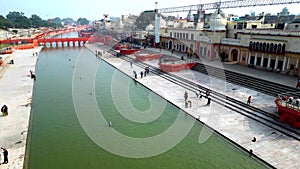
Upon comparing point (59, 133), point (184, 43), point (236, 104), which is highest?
point (184, 43)

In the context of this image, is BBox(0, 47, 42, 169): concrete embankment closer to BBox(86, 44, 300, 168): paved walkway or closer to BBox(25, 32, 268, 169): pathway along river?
BBox(25, 32, 268, 169): pathway along river

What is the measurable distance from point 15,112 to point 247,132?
650 inches

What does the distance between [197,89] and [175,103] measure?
13.7 ft

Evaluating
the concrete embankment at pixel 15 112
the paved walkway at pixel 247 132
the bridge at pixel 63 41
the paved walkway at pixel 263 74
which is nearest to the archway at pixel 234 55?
the paved walkway at pixel 263 74

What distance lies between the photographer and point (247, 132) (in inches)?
559

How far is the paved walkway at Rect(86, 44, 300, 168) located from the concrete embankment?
11.2m

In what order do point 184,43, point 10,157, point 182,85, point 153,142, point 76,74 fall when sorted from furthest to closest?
point 184,43 < point 76,74 < point 182,85 < point 153,142 < point 10,157

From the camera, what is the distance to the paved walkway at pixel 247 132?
1173 centimetres

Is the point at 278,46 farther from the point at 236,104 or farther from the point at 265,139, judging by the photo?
the point at 265,139

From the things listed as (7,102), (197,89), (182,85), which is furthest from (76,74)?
(197,89)

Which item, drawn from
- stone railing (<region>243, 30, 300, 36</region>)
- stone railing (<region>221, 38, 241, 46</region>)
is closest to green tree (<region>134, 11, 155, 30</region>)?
stone railing (<region>221, 38, 241, 46</region>)

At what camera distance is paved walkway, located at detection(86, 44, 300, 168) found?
11.7 m

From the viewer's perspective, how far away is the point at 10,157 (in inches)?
482

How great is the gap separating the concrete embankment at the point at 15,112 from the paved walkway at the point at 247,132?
36.7 ft
